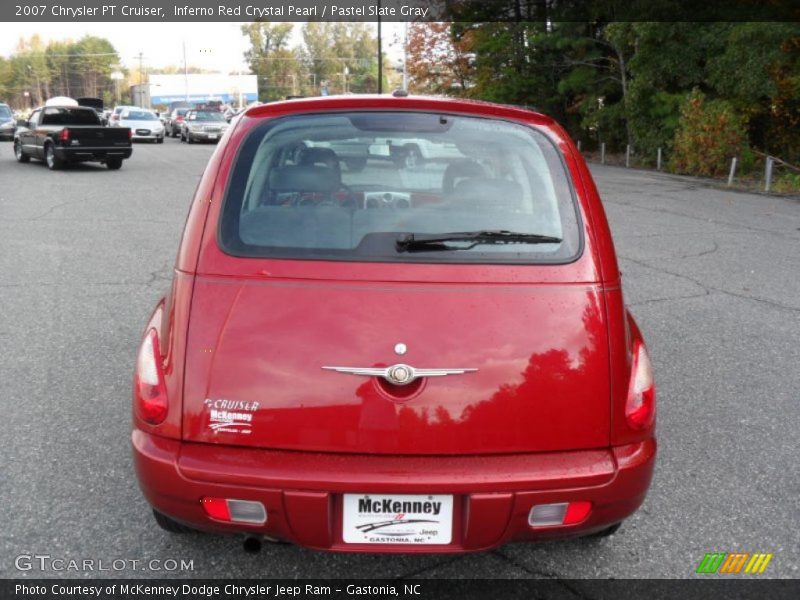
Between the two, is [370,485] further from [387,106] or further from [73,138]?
[73,138]

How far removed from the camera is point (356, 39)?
391 feet

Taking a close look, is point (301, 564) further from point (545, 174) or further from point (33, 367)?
point (33, 367)

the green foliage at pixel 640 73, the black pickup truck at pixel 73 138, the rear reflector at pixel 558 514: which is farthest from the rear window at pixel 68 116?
the rear reflector at pixel 558 514

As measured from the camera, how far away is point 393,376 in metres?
2.35

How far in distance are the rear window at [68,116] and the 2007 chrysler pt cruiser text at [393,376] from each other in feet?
64.4

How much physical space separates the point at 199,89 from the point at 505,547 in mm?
80948

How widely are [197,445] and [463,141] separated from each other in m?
1.40

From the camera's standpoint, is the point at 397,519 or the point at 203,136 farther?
the point at 203,136

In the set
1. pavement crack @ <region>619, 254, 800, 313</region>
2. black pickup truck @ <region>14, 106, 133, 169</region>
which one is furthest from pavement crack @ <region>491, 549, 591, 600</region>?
black pickup truck @ <region>14, 106, 133, 169</region>

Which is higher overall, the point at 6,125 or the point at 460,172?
the point at 460,172

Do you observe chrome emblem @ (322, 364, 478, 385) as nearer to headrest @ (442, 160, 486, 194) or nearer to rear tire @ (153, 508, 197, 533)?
headrest @ (442, 160, 486, 194)

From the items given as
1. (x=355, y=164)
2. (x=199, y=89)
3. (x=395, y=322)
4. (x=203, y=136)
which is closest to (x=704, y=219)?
(x=355, y=164)

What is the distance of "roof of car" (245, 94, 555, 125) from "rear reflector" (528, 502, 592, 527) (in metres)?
1.40

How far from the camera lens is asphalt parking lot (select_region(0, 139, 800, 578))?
2980 millimetres
